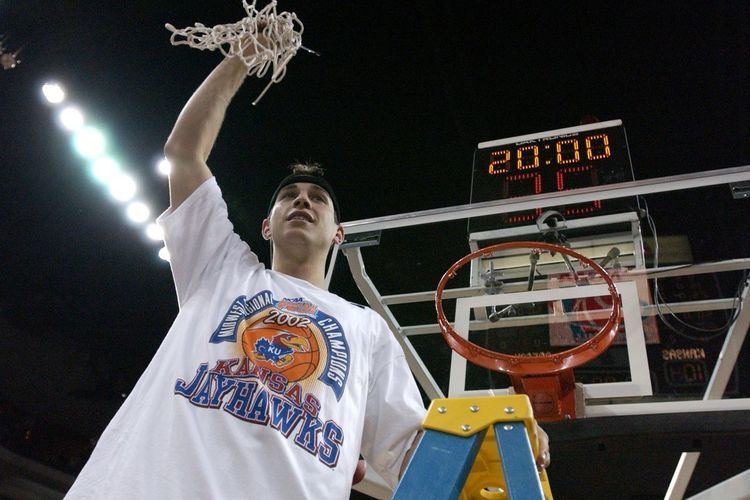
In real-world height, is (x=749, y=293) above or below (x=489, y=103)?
below

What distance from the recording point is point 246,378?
42.1 inches

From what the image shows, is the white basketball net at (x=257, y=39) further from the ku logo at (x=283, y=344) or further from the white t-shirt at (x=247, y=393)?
the ku logo at (x=283, y=344)

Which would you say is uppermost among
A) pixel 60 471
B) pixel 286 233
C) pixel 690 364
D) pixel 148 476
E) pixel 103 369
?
pixel 103 369

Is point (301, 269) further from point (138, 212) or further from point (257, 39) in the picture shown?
point (138, 212)

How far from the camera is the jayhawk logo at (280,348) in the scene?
43.7 inches

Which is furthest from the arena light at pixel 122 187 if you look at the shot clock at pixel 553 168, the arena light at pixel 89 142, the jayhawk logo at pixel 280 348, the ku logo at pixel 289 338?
the jayhawk logo at pixel 280 348

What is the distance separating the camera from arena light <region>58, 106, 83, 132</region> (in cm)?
441

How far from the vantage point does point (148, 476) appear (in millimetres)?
908

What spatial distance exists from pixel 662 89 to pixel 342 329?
4.05 meters

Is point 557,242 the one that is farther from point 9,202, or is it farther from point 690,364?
point 9,202

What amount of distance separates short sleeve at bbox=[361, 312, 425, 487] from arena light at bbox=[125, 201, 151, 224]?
429cm

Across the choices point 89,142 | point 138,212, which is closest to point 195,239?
point 89,142

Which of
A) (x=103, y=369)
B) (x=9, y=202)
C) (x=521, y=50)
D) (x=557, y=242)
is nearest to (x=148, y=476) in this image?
(x=557, y=242)

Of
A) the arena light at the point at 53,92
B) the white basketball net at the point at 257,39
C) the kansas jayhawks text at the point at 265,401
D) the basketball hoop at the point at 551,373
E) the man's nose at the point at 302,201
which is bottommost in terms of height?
the kansas jayhawks text at the point at 265,401
